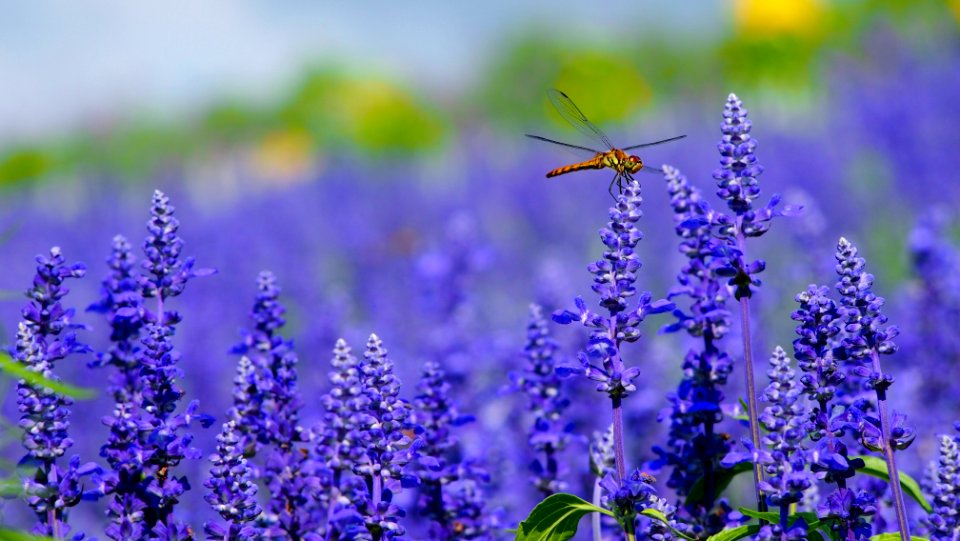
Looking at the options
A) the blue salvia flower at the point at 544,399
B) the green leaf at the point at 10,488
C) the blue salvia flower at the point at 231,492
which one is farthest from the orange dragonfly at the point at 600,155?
the green leaf at the point at 10,488

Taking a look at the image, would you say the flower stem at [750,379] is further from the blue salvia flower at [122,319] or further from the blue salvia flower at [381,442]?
the blue salvia flower at [122,319]

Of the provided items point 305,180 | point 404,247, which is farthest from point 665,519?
point 305,180

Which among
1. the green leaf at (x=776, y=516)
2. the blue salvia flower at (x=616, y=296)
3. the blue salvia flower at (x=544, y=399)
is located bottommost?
the green leaf at (x=776, y=516)

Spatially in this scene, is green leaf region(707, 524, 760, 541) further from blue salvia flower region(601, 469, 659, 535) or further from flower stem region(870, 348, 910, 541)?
flower stem region(870, 348, 910, 541)

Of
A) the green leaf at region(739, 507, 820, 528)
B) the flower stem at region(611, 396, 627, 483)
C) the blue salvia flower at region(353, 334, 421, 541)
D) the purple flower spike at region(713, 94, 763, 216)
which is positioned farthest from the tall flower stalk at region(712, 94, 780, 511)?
the blue salvia flower at region(353, 334, 421, 541)

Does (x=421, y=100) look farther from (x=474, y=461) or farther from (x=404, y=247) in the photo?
(x=474, y=461)
